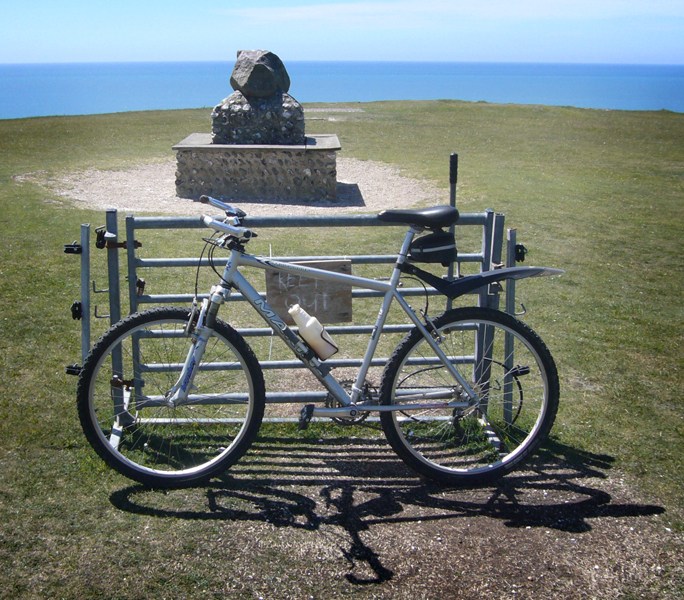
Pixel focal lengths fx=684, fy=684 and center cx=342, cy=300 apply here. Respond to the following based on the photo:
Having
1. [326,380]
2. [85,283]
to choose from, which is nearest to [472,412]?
[326,380]

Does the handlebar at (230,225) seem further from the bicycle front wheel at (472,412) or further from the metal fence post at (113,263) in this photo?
the bicycle front wheel at (472,412)

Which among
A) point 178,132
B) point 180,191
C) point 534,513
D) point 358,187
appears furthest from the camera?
point 178,132

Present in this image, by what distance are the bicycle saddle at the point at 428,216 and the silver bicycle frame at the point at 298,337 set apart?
67 millimetres

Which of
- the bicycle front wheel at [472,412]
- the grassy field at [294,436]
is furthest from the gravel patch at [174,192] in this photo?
the bicycle front wheel at [472,412]

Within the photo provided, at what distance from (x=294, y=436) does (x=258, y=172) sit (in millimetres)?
9230

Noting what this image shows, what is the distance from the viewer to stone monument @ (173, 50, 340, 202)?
12.5 meters

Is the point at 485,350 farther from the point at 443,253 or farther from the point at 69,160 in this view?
the point at 69,160

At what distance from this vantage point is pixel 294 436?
408cm

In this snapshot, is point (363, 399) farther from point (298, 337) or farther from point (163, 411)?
point (163, 411)

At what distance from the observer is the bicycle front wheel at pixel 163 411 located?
330cm

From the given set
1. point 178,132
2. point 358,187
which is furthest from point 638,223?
point 178,132

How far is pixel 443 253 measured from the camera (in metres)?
3.39

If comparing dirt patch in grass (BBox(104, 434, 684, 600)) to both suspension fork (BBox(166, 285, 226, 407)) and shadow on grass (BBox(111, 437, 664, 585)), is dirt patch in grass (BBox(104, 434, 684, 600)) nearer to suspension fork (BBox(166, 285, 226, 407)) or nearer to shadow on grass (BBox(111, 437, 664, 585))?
shadow on grass (BBox(111, 437, 664, 585))

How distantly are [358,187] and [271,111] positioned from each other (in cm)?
223
